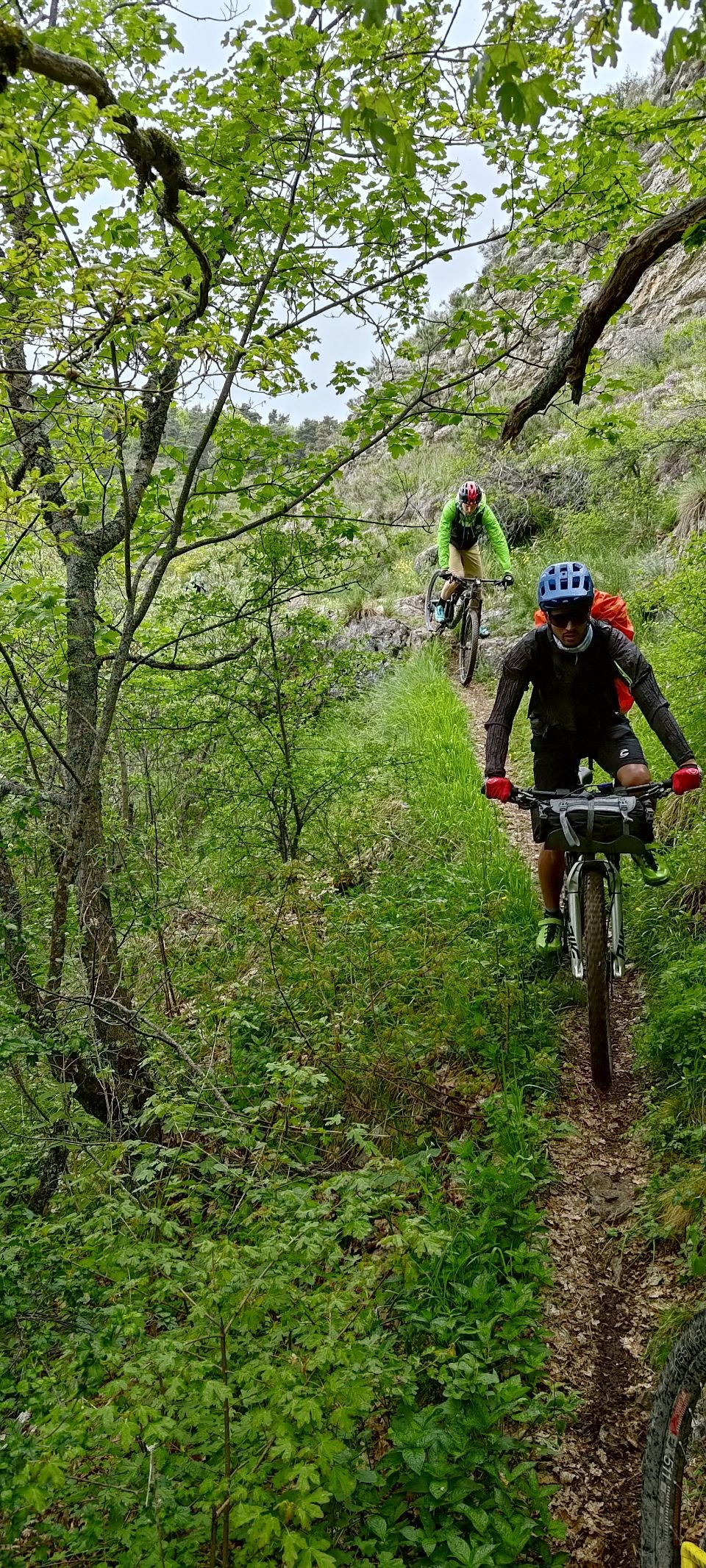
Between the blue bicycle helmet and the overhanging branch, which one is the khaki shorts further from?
the blue bicycle helmet

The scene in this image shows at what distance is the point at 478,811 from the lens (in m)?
7.19

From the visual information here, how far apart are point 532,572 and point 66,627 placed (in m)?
10.1

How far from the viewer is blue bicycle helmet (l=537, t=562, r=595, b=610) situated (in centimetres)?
405

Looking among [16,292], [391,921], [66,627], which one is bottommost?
[391,921]

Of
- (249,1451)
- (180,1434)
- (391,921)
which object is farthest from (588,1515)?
(391,921)

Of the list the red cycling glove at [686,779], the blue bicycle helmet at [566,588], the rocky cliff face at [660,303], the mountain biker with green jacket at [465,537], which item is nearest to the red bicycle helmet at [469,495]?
the mountain biker with green jacket at [465,537]

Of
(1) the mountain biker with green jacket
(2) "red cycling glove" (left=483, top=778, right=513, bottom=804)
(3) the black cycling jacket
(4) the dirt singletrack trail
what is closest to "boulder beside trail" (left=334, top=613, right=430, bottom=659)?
(1) the mountain biker with green jacket

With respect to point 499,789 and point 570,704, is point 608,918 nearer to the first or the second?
point 499,789

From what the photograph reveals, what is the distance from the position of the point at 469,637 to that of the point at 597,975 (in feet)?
23.9

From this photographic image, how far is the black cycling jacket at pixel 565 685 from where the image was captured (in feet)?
14.0

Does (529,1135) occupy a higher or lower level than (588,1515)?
higher

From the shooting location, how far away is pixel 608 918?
13.4 ft

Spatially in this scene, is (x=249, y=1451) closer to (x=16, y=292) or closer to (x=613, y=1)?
(x=613, y=1)

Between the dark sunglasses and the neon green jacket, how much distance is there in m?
3.90
